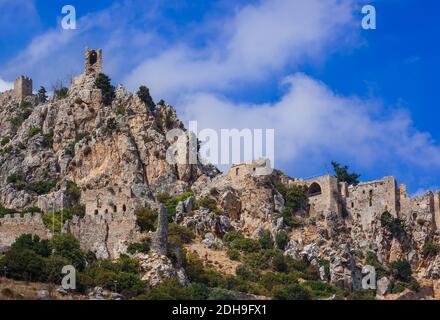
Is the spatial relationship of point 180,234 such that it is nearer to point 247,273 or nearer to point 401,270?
point 247,273

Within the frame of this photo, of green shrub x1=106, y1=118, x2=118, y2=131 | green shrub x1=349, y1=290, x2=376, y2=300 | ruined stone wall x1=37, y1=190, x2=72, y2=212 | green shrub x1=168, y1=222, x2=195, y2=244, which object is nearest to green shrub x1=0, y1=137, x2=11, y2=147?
green shrub x1=106, y1=118, x2=118, y2=131

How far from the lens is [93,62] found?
390 ft

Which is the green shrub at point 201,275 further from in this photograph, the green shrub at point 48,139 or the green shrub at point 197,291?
the green shrub at point 48,139

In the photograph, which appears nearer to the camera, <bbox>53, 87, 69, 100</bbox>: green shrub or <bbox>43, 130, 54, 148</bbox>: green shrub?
<bbox>43, 130, 54, 148</bbox>: green shrub

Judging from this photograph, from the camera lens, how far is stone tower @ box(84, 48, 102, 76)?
386 feet

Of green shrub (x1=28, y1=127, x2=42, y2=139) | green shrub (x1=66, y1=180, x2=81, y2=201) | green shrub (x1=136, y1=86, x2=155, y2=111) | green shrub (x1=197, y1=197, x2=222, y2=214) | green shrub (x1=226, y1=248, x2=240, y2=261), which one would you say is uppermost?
green shrub (x1=136, y1=86, x2=155, y2=111)

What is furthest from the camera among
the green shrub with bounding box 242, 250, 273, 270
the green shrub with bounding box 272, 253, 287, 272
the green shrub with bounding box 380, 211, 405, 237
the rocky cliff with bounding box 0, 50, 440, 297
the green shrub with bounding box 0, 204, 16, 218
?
the green shrub with bounding box 380, 211, 405, 237

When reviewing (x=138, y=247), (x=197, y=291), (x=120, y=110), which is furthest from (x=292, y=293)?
(x=120, y=110)

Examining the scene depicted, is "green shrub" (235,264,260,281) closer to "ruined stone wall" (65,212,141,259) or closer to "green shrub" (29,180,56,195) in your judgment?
"ruined stone wall" (65,212,141,259)

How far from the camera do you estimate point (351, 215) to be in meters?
104

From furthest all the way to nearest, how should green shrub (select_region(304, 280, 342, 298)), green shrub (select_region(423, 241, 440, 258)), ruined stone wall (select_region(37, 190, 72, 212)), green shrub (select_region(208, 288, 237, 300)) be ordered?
green shrub (select_region(423, 241, 440, 258)) < ruined stone wall (select_region(37, 190, 72, 212)) < green shrub (select_region(304, 280, 342, 298)) < green shrub (select_region(208, 288, 237, 300))

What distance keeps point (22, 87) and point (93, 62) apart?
31.6ft

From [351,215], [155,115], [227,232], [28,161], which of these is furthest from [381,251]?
[28,161]

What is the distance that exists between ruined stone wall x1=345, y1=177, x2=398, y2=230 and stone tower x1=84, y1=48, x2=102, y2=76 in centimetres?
2863
